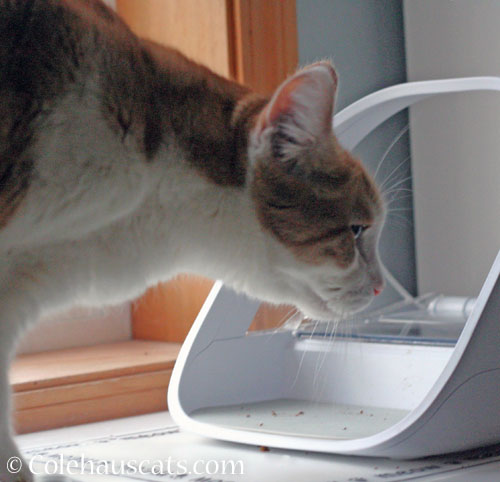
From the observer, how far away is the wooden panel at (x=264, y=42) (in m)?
1.89

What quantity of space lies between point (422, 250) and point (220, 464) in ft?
3.49

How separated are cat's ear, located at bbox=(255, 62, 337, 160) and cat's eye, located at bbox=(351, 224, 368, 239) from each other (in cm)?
13

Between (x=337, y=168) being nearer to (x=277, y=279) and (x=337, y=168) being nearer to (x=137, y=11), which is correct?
(x=277, y=279)

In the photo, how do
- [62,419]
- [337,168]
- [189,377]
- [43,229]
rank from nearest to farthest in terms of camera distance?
1. [43,229]
2. [337,168]
3. [189,377]
4. [62,419]

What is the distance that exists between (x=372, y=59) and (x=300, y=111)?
1138mm

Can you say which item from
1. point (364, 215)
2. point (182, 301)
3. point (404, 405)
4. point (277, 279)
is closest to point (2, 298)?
point (277, 279)

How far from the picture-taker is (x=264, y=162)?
111cm

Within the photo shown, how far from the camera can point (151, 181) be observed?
1.09 m

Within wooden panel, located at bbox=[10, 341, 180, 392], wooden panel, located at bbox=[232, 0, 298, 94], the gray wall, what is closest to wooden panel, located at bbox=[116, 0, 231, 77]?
wooden panel, located at bbox=[232, 0, 298, 94]

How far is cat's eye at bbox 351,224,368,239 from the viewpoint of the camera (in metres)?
1.18

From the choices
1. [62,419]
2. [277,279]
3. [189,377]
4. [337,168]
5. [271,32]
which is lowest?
[62,419]

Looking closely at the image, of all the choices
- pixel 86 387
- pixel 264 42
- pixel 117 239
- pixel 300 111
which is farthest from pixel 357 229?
pixel 264 42

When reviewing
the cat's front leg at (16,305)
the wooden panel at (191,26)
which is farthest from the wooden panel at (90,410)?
the wooden panel at (191,26)

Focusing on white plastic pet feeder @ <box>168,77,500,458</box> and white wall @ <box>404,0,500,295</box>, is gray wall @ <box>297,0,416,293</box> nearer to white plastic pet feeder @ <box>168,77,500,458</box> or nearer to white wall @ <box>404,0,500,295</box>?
white wall @ <box>404,0,500,295</box>
